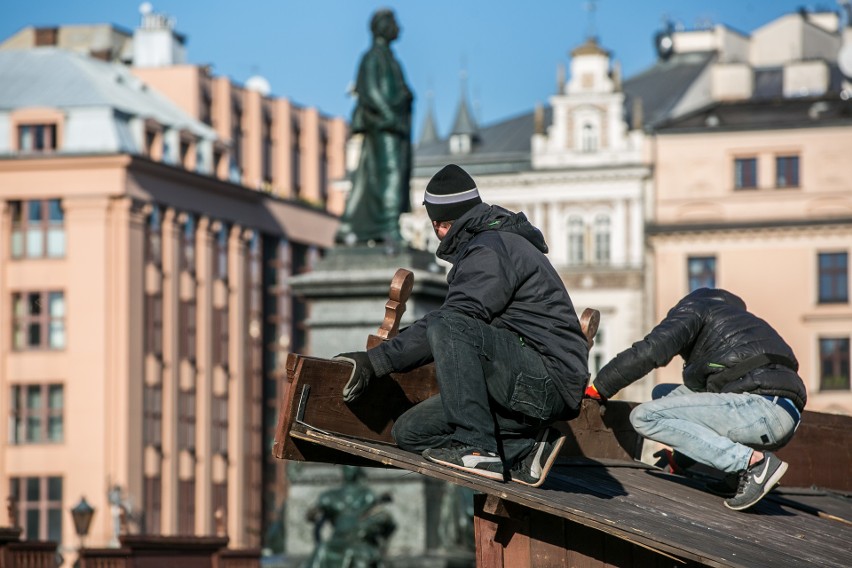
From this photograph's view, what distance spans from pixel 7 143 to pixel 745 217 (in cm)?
2233

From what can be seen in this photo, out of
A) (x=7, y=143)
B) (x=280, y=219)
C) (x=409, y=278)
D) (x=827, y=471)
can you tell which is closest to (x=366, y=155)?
(x=827, y=471)

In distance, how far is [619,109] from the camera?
6681 cm

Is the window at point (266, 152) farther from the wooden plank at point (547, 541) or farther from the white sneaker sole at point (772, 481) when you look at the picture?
the wooden plank at point (547, 541)

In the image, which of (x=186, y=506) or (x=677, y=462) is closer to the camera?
(x=677, y=462)

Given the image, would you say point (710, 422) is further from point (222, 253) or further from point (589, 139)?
point (222, 253)

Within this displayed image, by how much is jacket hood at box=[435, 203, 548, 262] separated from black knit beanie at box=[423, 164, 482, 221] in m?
0.05

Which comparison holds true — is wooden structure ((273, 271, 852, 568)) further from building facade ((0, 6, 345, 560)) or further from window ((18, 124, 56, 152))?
window ((18, 124, 56, 152))

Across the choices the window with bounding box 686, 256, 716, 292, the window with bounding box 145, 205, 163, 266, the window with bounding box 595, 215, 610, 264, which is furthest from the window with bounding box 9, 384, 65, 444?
the window with bounding box 686, 256, 716, 292

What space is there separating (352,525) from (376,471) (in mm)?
1809

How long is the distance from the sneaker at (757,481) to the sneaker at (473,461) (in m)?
1.43

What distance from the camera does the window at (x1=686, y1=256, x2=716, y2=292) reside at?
221 feet

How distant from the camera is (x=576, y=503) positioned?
257 inches

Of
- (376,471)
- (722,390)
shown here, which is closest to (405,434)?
(722,390)

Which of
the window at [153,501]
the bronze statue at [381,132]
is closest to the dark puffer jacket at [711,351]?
the bronze statue at [381,132]
